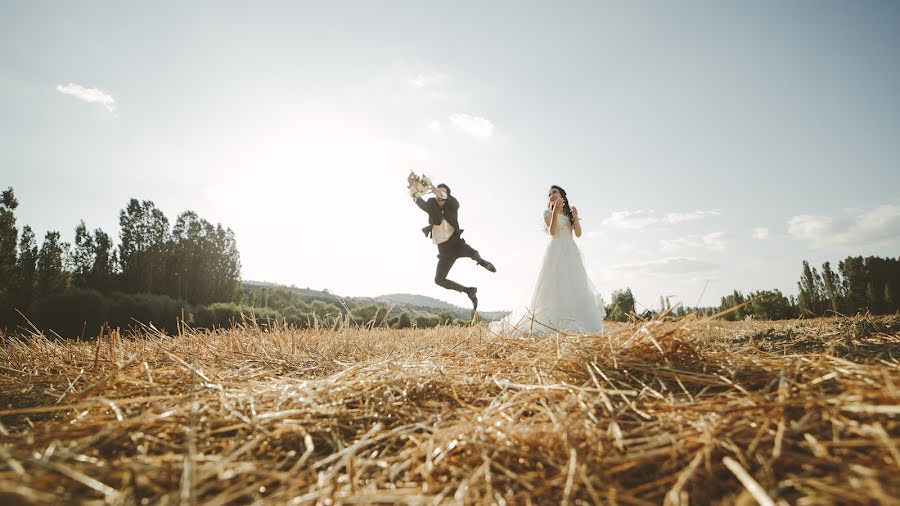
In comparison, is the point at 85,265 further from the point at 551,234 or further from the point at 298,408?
the point at 298,408

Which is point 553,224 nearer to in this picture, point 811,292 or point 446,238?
point 446,238

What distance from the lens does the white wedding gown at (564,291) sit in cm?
539

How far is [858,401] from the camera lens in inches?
37.5

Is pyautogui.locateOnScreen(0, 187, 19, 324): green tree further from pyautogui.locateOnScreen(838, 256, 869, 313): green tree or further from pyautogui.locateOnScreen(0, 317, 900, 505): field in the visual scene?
pyautogui.locateOnScreen(838, 256, 869, 313): green tree

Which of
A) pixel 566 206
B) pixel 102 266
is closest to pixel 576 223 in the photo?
pixel 566 206

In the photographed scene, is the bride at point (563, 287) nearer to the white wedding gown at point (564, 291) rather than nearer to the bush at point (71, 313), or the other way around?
the white wedding gown at point (564, 291)

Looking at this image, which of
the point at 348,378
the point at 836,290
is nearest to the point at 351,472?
the point at 348,378

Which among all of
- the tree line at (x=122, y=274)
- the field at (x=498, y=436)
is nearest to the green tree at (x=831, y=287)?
the field at (x=498, y=436)

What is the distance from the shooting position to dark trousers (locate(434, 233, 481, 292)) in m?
7.14

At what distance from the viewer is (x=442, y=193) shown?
23.7ft

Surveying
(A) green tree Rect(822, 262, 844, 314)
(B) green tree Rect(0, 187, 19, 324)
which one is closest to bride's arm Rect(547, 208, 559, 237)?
(A) green tree Rect(822, 262, 844, 314)

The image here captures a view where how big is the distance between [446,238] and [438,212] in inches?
20.1

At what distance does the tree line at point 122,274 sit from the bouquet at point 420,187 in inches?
533

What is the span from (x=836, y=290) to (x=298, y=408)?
28525 millimetres
